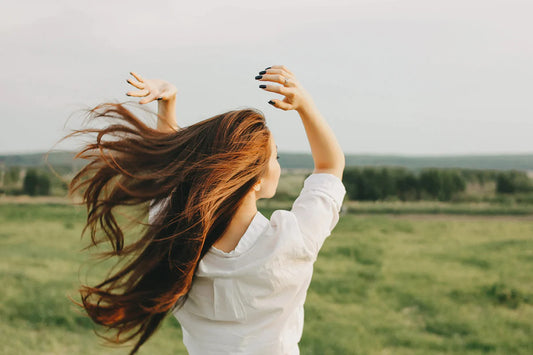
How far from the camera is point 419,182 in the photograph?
48.7 feet

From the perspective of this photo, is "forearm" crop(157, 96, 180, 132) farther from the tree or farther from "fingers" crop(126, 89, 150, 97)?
the tree

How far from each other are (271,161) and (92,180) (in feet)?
2.38

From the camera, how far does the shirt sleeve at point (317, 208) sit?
1658 mm

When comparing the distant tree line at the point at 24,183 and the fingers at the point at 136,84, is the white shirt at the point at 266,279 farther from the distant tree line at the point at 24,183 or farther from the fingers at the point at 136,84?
the distant tree line at the point at 24,183

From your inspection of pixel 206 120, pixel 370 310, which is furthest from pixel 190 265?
pixel 370 310

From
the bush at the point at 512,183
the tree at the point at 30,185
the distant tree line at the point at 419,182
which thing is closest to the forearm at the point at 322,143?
the distant tree line at the point at 419,182

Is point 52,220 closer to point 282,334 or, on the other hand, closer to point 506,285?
point 506,285

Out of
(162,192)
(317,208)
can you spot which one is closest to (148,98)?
(162,192)

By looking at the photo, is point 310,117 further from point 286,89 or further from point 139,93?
point 139,93

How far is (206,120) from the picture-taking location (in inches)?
69.9

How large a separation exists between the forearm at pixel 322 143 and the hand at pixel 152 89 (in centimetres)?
60

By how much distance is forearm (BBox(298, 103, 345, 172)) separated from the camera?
5.77 feet

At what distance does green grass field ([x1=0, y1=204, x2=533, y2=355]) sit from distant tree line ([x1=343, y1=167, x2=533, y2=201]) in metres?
1.02

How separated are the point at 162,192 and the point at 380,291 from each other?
24.1 feet
